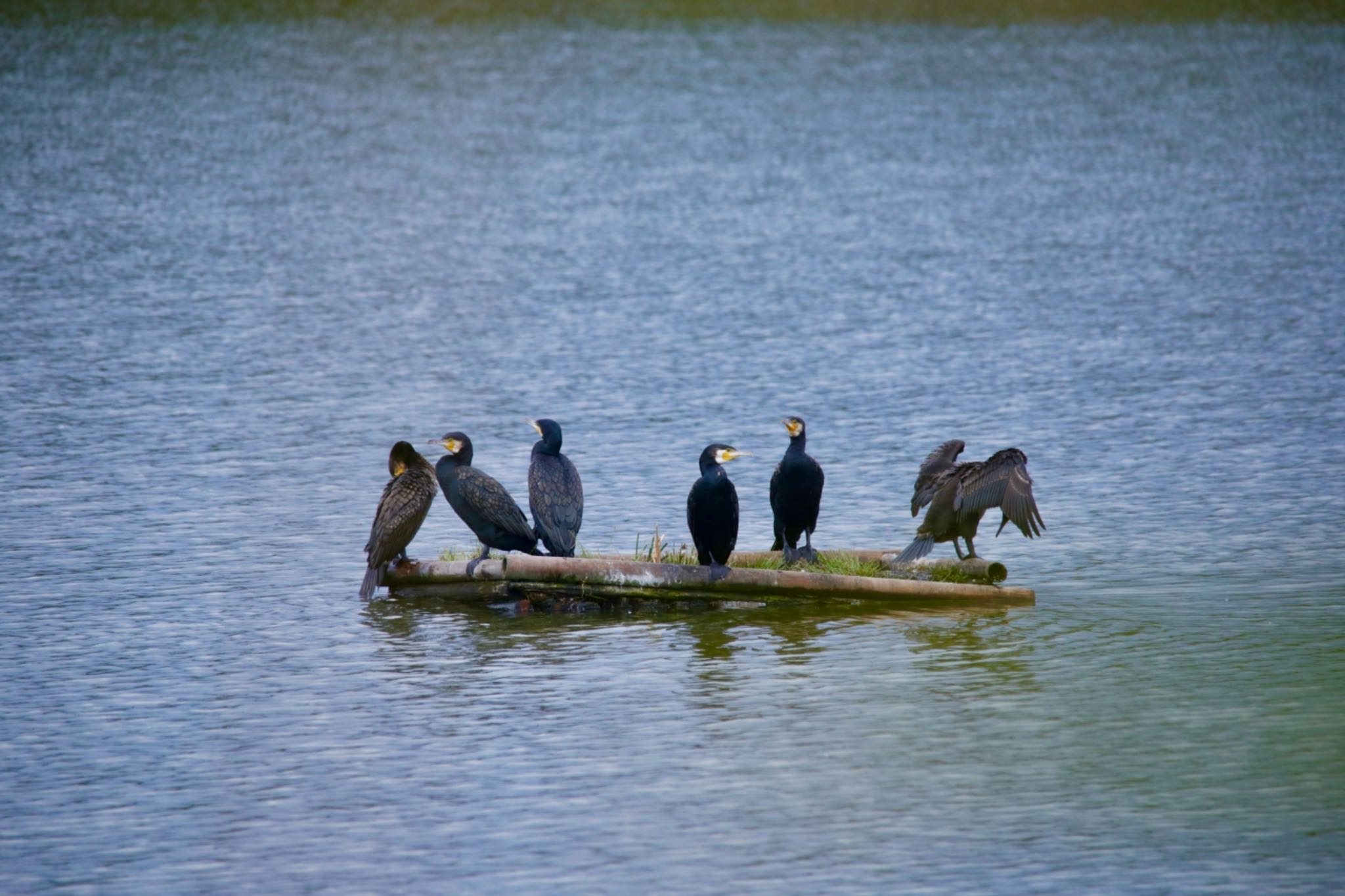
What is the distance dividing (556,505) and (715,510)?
51.8 inches

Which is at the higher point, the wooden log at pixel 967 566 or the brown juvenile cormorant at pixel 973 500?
the brown juvenile cormorant at pixel 973 500

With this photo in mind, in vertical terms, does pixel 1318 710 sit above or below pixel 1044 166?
below

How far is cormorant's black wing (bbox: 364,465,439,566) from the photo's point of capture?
14016 millimetres

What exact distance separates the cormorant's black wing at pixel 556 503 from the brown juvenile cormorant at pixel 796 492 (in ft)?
4.78

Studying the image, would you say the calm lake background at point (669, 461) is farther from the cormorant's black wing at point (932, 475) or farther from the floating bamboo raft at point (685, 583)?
the cormorant's black wing at point (932, 475)

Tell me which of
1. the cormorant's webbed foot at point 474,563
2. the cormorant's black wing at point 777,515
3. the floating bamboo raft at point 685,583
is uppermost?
the cormorant's black wing at point 777,515

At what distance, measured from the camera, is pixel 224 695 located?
41.7 ft

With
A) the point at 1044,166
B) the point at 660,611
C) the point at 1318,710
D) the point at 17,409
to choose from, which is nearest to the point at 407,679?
the point at 660,611

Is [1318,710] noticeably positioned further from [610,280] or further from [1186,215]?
[1186,215]

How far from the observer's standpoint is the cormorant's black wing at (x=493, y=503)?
45.8ft

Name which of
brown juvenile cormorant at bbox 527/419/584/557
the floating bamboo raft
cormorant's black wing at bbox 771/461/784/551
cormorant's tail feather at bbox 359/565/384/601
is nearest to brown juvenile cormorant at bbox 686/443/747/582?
the floating bamboo raft

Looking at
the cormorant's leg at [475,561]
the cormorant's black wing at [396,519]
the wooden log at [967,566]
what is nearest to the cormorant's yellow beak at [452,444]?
the cormorant's black wing at [396,519]

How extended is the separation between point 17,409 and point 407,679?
13491 mm

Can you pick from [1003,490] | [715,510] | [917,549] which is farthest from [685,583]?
[1003,490]
